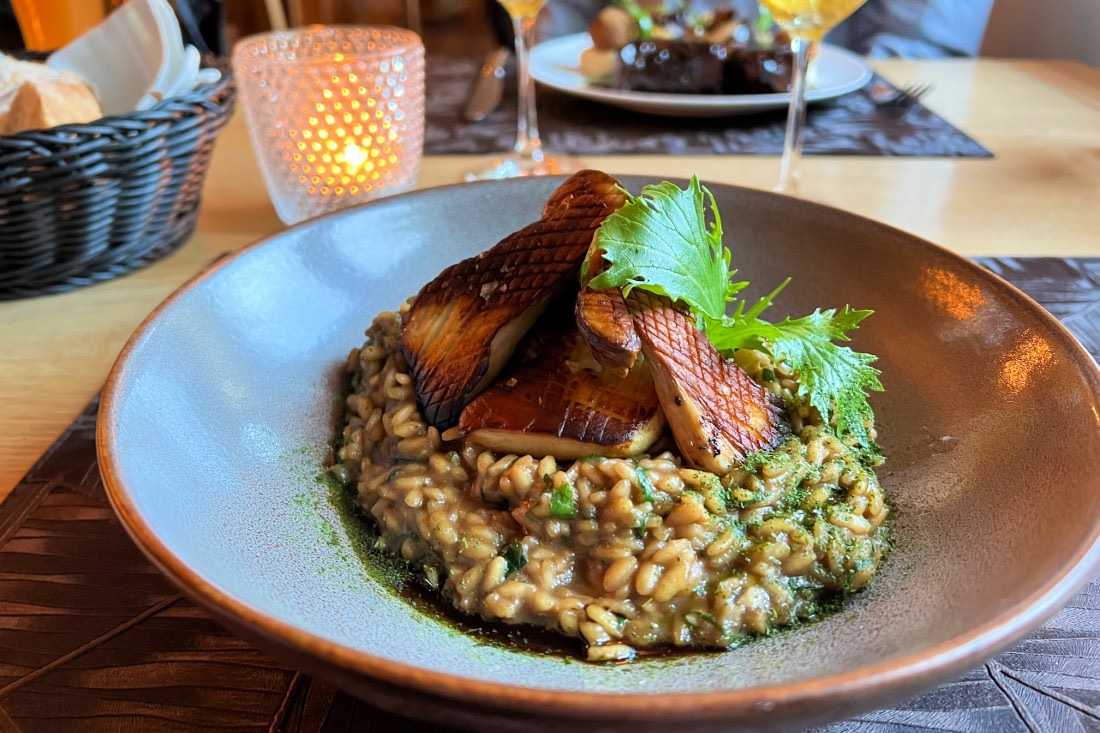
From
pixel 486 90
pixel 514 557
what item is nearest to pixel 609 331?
pixel 514 557

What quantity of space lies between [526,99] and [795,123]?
1.02m

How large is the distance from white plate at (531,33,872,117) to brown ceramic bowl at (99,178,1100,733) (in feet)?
5.79

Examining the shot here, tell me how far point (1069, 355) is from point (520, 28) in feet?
7.84

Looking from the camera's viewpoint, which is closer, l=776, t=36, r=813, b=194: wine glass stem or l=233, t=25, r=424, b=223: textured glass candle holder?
l=233, t=25, r=424, b=223: textured glass candle holder

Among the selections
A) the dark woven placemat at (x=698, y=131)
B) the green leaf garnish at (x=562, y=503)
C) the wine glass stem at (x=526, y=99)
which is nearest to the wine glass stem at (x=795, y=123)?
the dark woven placemat at (x=698, y=131)

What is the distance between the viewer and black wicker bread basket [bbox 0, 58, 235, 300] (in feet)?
6.59

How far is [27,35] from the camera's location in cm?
361

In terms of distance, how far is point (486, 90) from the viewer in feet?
13.2

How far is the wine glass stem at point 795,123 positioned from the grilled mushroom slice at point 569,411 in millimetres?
1772

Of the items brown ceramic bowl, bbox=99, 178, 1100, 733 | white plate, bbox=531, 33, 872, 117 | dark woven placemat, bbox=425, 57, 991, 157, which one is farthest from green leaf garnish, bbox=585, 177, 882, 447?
white plate, bbox=531, 33, 872, 117

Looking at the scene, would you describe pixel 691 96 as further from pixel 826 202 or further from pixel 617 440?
pixel 617 440

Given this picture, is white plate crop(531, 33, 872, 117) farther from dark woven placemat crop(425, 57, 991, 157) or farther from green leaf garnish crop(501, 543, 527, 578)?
green leaf garnish crop(501, 543, 527, 578)

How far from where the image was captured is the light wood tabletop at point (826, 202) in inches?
79.1

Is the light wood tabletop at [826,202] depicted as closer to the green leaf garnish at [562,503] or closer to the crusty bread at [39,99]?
the crusty bread at [39,99]
